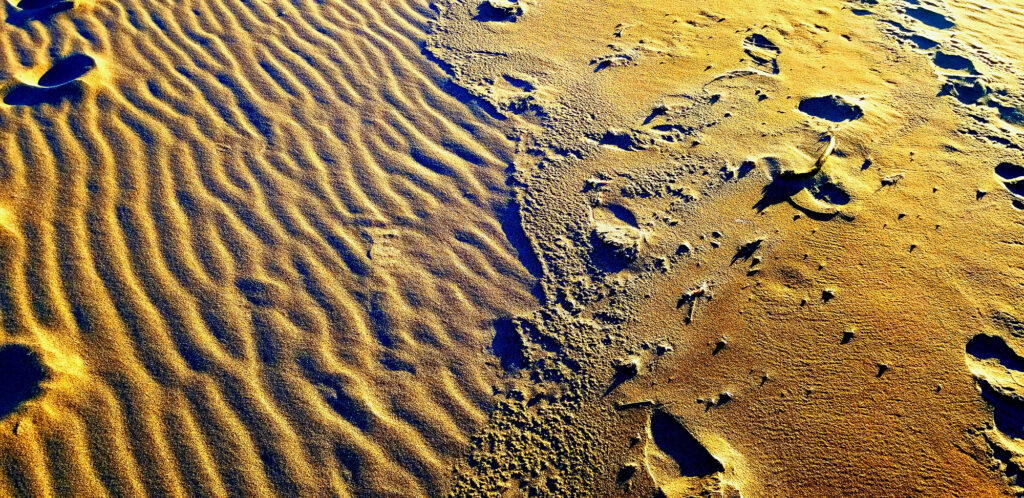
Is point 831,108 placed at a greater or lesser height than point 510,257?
greater

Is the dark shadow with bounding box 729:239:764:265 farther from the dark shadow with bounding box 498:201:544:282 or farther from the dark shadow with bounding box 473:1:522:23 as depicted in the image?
the dark shadow with bounding box 473:1:522:23

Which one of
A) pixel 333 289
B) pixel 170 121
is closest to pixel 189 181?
pixel 170 121

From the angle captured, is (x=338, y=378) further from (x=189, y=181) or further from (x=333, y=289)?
(x=189, y=181)

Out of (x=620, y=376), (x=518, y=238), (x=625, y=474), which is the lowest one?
(x=625, y=474)

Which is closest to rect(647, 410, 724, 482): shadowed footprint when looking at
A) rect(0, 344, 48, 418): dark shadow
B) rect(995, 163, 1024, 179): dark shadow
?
rect(995, 163, 1024, 179): dark shadow

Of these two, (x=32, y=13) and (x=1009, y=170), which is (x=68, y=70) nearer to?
(x=32, y=13)

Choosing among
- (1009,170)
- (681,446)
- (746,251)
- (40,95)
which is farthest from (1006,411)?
(40,95)
